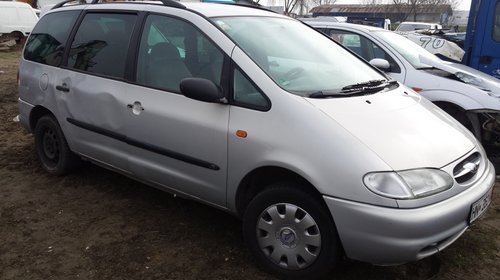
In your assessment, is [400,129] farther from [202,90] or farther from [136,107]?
[136,107]

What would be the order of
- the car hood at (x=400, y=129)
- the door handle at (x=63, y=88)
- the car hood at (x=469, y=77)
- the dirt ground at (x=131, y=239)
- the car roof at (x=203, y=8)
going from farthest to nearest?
1. the car hood at (x=469, y=77)
2. the door handle at (x=63, y=88)
3. the car roof at (x=203, y=8)
4. the dirt ground at (x=131, y=239)
5. the car hood at (x=400, y=129)

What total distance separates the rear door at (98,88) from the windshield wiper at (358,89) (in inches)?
60.9

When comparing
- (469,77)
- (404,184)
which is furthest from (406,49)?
(404,184)

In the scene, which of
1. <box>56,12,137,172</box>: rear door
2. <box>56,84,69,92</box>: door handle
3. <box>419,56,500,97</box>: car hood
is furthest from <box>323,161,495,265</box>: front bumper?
<box>419,56,500,97</box>: car hood

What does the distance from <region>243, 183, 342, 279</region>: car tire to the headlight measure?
0.34 meters

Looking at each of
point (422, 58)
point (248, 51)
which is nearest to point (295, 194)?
point (248, 51)

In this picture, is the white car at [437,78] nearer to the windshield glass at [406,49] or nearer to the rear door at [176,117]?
the windshield glass at [406,49]

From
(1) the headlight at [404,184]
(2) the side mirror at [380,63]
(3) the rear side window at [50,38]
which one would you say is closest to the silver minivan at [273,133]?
(1) the headlight at [404,184]

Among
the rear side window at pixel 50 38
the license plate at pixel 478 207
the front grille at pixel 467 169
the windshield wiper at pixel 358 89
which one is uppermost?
the rear side window at pixel 50 38

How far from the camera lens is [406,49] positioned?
5.89m

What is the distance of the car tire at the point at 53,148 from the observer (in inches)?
173

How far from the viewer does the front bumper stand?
2414 millimetres

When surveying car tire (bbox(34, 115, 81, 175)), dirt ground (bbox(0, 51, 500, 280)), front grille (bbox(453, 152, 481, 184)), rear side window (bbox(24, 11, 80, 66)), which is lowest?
dirt ground (bbox(0, 51, 500, 280))

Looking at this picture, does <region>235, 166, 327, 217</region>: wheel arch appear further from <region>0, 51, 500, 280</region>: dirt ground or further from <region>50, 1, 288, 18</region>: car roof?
<region>50, 1, 288, 18</region>: car roof
